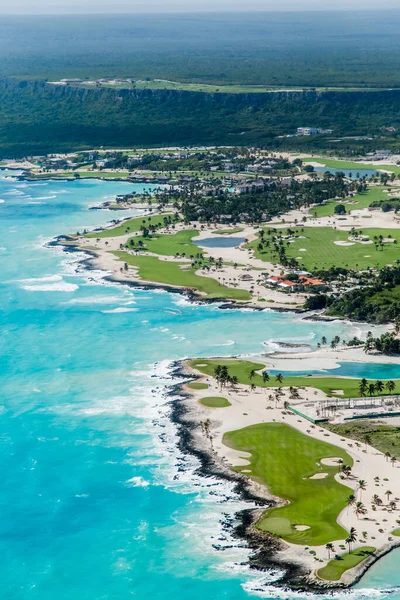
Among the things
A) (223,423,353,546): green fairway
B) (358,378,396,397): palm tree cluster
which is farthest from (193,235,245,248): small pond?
(223,423,353,546): green fairway

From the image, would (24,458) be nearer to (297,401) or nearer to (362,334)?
(297,401)

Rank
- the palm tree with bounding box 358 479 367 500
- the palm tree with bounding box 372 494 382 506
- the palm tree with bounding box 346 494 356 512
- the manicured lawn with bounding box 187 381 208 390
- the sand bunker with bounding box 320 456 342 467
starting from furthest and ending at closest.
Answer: the manicured lawn with bounding box 187 381 208 390 → the sand bunker with bounding box 320 456 342 467 → the palm tree with bounding box 358 479 367 500 → the palm tree with bounding box 346 494 356 512 → the palm tree with bounding box 372 494 382 506

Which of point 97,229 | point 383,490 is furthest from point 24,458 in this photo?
point 97,229

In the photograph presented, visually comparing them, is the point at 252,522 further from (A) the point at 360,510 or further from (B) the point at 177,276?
(B) the point at 177,276

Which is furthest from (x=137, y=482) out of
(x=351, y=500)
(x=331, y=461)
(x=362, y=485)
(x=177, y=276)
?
(x=177, y=276)

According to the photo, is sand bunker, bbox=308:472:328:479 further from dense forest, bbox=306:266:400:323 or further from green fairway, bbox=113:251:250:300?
green fairway, bbox=113:251:250:300

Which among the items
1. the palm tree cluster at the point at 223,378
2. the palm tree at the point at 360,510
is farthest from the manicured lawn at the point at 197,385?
the palm tree at the point at 360,510
